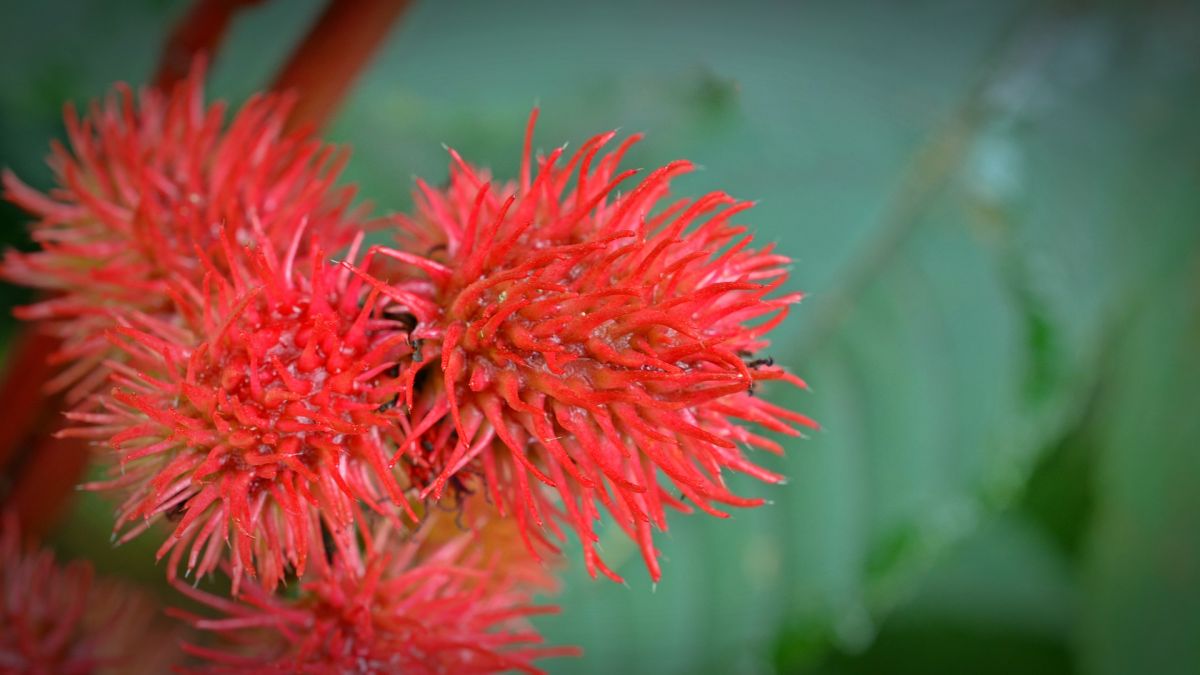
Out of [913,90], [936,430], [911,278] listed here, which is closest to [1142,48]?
[913,90]

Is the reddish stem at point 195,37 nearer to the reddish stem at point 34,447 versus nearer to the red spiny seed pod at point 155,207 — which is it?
the red spiny seed pod at point 155,207

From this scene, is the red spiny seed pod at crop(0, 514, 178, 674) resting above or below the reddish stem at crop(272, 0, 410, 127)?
below

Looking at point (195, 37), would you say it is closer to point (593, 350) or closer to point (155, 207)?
point (155, 207)

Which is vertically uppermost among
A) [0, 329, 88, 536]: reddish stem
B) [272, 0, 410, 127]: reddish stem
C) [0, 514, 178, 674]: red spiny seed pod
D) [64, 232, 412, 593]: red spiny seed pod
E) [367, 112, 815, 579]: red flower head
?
[272, 0, 410, 127]: reddish stem

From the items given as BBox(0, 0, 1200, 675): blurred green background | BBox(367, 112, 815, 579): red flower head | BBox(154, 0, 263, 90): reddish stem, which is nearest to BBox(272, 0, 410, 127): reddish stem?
BBox(154, 0, 263, 90): reddish stem

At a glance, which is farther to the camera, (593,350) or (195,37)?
(195,37)

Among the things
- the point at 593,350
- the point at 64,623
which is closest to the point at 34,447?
the point at 64,623

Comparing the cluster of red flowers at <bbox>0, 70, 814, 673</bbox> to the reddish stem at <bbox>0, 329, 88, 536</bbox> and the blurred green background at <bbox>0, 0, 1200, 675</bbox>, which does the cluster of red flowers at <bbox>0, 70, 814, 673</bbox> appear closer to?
the reddish stem at <bbox>0, 329, 88, 536</bbox>
